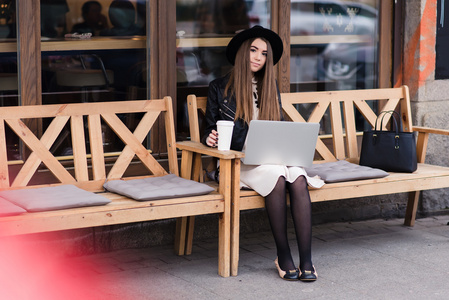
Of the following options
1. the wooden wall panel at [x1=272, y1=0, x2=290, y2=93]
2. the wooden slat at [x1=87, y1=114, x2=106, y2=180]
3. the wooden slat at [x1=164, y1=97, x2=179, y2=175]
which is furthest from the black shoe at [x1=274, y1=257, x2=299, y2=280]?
the wooden wall panel at [x1=272, y1=0, x2=290, y2=93]

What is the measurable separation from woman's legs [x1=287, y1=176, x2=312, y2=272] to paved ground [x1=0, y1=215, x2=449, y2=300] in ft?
0.54

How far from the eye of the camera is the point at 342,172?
5.07 m

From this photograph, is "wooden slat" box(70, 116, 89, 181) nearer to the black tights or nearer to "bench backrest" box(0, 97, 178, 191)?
"bench backrest" box(0, 97, 178, 191)

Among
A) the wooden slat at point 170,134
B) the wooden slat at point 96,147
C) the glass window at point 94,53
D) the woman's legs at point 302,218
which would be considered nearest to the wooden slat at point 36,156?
the wooden slat at point 96,147

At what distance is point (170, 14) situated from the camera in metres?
5.38

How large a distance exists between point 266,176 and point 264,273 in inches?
23.1

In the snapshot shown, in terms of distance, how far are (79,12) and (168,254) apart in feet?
5.54

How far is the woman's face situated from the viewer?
5027mm

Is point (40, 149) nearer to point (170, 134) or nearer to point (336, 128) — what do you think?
point (170, 134)

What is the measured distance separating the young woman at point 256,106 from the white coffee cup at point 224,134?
5.2 inches

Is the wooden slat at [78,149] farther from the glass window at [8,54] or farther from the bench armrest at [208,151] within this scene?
the bench armrest at [208,151]

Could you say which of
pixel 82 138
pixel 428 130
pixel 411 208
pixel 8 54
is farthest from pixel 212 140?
pixel 411 208

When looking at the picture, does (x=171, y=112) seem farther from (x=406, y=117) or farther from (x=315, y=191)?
(x=406, y=117)

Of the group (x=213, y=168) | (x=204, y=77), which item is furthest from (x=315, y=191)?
(x=204, y=77)
